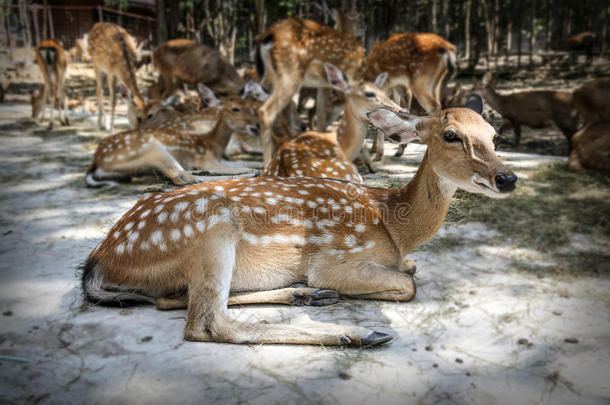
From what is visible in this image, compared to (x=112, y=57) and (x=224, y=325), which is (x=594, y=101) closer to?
(x=224, y=325)

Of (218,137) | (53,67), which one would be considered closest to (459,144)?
(218,137)

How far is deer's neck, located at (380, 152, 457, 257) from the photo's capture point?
270cm

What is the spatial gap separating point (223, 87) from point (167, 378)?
30.2 feet

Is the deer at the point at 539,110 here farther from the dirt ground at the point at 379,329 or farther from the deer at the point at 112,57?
the deer at the point at 112,57

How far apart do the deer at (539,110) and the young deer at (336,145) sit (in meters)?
3.17

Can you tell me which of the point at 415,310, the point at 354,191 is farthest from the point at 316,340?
the point at 354,191

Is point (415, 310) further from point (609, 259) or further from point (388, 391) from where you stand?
point (609, 259)

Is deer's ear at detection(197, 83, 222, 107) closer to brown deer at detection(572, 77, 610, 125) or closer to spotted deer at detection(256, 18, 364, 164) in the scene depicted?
spotted deer at detection(256, 18, 364, 164)

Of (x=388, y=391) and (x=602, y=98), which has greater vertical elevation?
(x=602, y=98)

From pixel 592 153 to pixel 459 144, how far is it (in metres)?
3.99

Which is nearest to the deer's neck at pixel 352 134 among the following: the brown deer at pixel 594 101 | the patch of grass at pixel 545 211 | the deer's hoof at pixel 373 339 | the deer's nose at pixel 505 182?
the patch of grass at pixel 545 211

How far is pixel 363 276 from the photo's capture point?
261 cm

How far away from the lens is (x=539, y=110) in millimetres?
7711

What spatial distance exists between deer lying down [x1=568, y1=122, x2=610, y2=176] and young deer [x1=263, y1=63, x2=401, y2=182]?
7.75 ft
